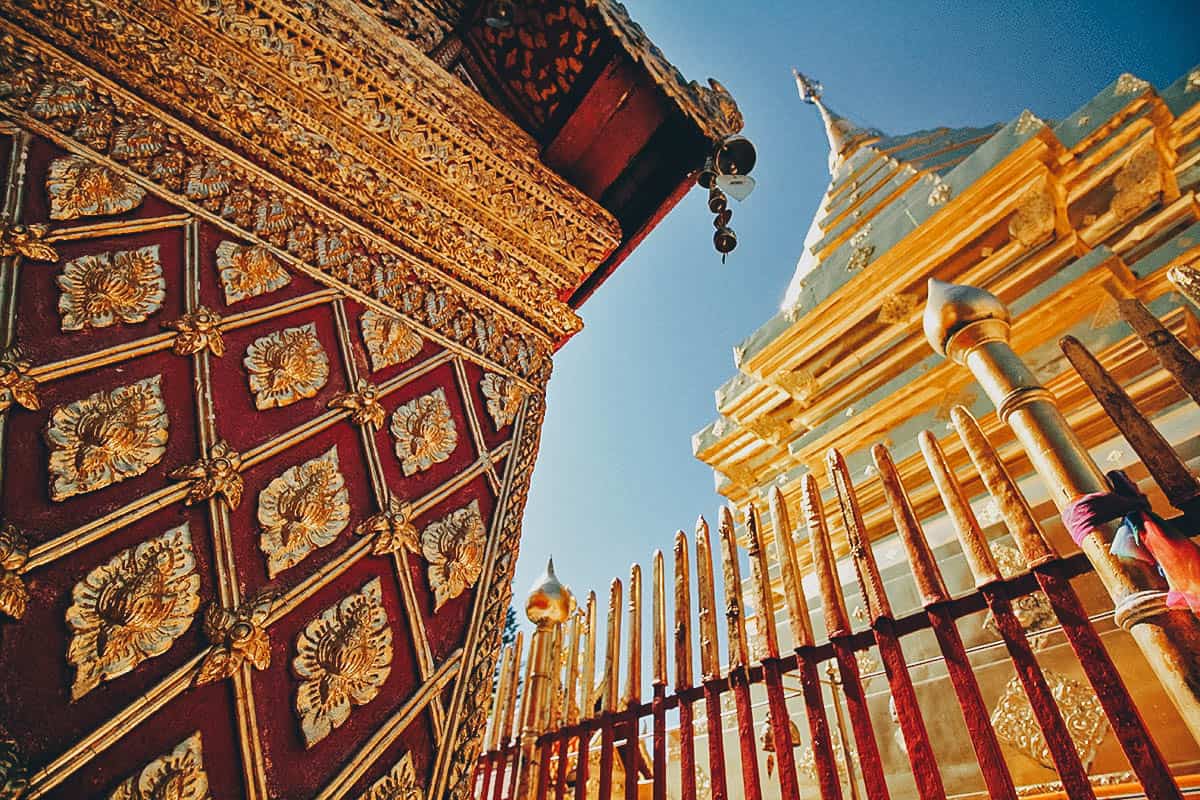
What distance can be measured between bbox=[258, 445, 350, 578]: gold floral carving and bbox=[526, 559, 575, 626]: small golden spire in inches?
80.8

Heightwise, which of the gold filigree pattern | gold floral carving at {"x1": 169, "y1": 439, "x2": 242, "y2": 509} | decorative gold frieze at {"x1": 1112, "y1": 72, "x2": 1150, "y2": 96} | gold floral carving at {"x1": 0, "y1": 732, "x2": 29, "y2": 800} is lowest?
gold floral carving at {"x1": 0, "y1": 732, "x2": 29, "y2": 800}

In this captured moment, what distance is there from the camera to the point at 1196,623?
1.03 meters

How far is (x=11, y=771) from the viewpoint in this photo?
800 mm

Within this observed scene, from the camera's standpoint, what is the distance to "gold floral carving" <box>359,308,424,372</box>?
1.59 m

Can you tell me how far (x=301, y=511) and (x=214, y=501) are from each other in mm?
158

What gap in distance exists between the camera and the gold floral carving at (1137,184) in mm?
4305

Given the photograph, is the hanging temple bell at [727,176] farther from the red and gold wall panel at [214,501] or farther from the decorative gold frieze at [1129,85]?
the decorative gold frieze at [1129,85]

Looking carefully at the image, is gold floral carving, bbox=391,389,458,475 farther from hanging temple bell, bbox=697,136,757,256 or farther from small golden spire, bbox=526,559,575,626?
small golden spire, bbox=526,559,575,626

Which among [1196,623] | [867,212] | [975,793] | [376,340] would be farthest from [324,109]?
[867,212]

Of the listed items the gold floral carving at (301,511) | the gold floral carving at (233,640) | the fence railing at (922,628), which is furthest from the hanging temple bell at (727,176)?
the gold floral carving at (233,640)

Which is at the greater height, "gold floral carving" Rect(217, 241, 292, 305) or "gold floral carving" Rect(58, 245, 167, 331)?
"gold floral carving" Rect(217, 241, 292, 305)

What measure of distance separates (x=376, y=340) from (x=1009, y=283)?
492 cm

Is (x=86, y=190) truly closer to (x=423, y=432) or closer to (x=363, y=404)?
(x=363, y=404)

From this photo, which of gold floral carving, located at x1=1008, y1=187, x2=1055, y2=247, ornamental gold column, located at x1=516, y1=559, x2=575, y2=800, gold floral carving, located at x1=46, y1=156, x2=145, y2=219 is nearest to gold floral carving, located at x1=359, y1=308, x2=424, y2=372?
gold floral carving, located at x1=46, y1=156, x2=145, y2=219
